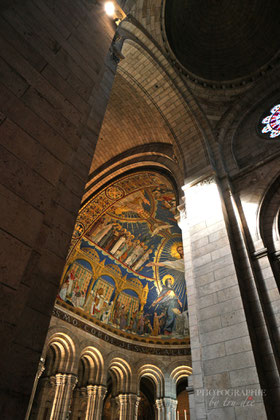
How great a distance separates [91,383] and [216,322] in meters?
9.23

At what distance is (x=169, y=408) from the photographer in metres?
12.5

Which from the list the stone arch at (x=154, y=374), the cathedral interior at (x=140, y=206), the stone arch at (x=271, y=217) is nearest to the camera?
the cathedral interior at (x=140, y=206)

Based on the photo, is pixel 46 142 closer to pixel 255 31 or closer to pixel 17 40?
pixel 17 40

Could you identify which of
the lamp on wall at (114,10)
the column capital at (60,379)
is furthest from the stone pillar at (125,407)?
the lamp on wall at (114,10)

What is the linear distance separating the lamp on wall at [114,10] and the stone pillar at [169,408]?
46.5ft

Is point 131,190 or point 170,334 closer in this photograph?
point 131,190

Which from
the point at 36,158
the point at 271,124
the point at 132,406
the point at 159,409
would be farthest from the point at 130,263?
the point at 36,158

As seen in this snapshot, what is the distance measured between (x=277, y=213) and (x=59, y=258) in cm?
518

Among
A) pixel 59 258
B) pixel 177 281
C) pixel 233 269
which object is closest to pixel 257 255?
pixel 233 269

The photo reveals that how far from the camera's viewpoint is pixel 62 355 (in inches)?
443

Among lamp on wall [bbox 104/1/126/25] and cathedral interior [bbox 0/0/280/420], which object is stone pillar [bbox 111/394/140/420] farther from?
lamp on wall [bbox 104/1/126/25]

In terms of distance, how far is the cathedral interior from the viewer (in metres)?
2.21

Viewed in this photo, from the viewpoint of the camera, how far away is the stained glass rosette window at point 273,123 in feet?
24.4

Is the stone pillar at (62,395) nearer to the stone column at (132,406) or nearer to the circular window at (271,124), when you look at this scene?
the stone column at (132,406)
